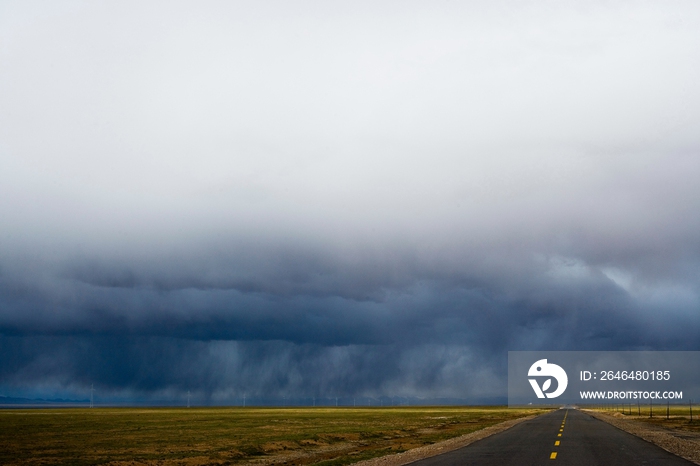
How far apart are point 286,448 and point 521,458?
85.7 feet

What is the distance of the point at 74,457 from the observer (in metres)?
42.5

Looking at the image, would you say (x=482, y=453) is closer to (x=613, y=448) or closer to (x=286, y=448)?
(x=613, y=448)

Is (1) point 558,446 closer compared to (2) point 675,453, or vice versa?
(2) point 675,453

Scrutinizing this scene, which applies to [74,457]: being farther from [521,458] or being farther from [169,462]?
[521,458]

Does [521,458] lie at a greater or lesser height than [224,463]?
greater

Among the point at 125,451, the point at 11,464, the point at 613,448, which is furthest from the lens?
the point at 125,451

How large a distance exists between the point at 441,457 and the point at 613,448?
10145 mm

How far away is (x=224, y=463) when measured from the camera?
1433 inches

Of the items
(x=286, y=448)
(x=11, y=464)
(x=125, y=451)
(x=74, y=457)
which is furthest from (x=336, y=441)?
(x=11, y=464)

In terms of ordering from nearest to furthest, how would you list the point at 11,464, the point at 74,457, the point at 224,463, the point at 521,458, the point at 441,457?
1. the point at 521,458
2. the point at 441,457
3. the point at 224,463
4. the point at 11,464
5. the point at 74,457

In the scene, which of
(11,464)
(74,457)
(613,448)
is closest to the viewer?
(613,448)

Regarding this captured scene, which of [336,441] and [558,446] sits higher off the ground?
[558,446]

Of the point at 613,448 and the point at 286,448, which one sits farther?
the point at 286,448

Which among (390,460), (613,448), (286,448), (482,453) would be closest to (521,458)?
(482,453)
